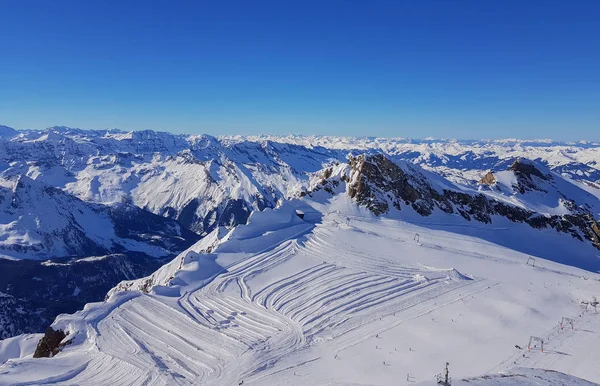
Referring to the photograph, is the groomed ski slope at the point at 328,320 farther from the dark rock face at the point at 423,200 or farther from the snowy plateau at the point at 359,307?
the dark rock face at the point at 423,200

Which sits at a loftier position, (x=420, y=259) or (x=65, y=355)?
(x=420, y=259)

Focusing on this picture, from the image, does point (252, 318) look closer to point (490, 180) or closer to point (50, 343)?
point (50, 343)

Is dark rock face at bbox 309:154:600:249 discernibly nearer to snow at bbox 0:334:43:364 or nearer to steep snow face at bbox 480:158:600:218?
steep snow face at bbox 480:158:600:218

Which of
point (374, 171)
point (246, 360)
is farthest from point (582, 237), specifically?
point (246, 360)

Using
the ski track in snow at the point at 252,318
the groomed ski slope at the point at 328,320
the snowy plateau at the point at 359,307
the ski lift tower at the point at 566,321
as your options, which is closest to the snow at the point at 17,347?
the snowy plateau at the point at 359,307

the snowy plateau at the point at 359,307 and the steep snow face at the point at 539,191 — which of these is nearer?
the snowy plateau at the point at 359,307

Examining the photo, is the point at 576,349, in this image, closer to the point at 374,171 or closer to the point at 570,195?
the point at 374,171

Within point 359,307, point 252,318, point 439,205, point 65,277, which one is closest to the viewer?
point 252,318

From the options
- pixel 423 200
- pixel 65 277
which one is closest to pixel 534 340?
pixel 423 200
